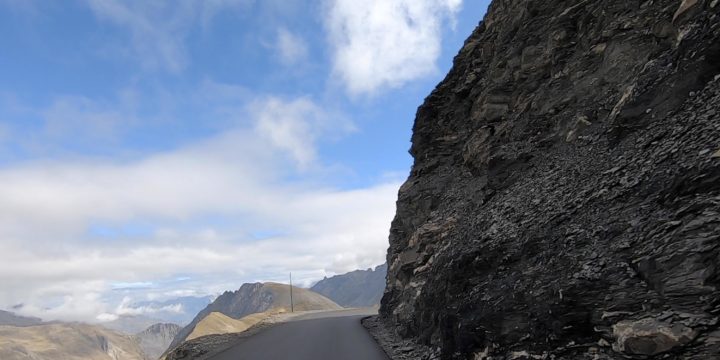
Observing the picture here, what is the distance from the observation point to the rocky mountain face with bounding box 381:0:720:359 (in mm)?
7305

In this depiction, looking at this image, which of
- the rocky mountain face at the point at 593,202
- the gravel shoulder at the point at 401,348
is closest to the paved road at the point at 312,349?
the gravel shoulder at the point at 401,348

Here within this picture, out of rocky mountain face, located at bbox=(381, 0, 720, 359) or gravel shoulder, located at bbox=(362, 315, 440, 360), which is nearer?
rocky mountain face, located at bbox=(381, 0, 720, 359)

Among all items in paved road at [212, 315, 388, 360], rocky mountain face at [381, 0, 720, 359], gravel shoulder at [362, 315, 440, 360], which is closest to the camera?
rocky mountain face at [381, 0, 720, 359]

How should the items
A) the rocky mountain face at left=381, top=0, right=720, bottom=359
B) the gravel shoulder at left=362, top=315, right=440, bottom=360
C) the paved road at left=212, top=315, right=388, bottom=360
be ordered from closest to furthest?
the rocky mountain face at left=381, top=0, right=720, bottom=359, the gravel shoulder at left=362, top=315, right=440, bottom=360, the paved road at left=212, top=315, right=388, bottom=360

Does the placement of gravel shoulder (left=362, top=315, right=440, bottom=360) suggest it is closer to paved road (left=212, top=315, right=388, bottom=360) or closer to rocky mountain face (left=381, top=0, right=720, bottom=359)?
paved road (left=212, top=315, right=388, bottom=360)

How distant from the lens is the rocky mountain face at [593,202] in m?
7.30

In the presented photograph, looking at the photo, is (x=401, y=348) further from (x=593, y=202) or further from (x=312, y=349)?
(x=593, y=202)

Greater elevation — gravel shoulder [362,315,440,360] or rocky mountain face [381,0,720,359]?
rocky mountain face [381,0,720,359]

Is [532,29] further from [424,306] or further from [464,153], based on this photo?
[424,306]

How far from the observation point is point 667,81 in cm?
1076

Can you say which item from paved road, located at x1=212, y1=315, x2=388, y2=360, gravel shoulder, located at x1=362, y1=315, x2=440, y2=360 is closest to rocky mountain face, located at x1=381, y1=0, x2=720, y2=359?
gravel shoulder, located at x1=362, y1=315, x2=440, y2=360

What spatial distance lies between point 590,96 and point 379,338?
50.8 feet

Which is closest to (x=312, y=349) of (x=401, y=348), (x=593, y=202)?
(x=401, y=348)

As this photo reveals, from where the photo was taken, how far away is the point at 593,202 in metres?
10.8
